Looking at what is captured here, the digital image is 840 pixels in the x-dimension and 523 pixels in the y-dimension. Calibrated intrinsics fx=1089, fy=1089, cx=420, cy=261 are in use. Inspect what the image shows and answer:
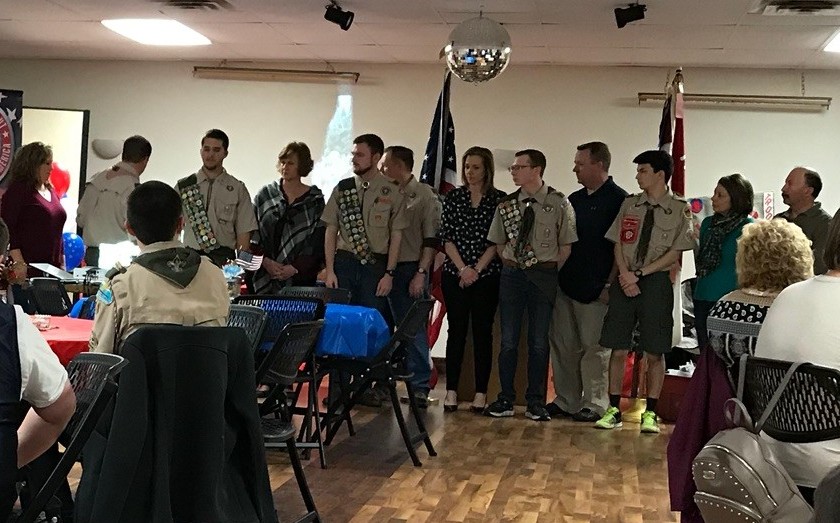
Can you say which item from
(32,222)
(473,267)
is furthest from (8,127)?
Result: (473,267)

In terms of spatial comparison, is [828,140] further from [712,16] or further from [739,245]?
[739,245]

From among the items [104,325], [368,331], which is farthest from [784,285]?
[368,331]

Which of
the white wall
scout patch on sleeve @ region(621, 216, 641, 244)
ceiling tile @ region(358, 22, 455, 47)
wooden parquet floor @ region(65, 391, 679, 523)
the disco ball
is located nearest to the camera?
wooden parquet floor @ region(65, 391, 679, 523)

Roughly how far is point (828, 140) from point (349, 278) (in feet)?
15.9

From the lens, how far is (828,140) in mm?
9477

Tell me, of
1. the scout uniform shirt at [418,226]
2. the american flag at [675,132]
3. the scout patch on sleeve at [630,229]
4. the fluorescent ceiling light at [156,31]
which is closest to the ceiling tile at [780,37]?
the american flag at [675,132]

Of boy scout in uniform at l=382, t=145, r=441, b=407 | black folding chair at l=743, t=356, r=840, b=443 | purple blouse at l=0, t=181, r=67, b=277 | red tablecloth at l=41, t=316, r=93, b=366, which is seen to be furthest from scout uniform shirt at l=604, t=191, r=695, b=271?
black folding chair at l=743, t=356, r=840, b=443

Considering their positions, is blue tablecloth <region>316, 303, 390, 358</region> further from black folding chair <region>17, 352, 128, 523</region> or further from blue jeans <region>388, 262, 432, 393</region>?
black folding chair <region>17, 352, 128, 523</region>

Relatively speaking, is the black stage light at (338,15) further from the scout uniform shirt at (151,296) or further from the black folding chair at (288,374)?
the scout uniform shirt at (151,296)

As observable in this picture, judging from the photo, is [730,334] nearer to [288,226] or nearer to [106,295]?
[106,295]

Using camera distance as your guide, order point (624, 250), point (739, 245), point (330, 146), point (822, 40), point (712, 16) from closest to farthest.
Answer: point (739, 245) < point (624, 250) < point (712, 16) < point (822, 40) < point (330, 146)

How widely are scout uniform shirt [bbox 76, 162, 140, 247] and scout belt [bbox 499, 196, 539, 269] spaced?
246 centimetres

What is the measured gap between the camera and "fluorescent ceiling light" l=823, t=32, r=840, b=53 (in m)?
7.99

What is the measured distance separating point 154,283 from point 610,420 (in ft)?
13.4
